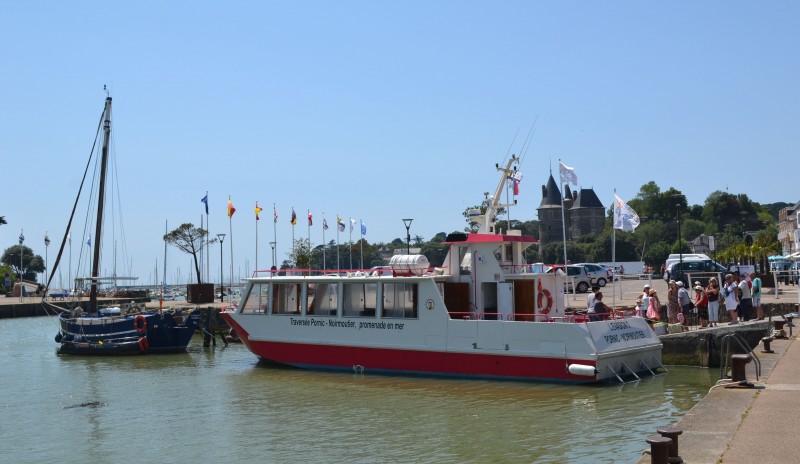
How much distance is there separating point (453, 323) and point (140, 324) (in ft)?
48.8

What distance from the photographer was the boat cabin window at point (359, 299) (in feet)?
79.8

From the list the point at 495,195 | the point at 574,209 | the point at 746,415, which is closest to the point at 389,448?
the point at 746,415

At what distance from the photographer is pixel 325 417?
18.4 metres

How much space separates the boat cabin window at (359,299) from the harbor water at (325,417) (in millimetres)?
1780

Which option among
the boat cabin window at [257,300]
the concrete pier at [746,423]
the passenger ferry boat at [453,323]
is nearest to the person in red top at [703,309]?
the passenger ferry boat at [453,323]

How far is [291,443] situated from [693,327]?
15523 mm

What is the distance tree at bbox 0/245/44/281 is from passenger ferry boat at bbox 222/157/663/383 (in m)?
103

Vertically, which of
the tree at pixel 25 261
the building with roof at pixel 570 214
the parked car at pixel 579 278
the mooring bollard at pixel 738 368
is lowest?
the mooring bollard at pixel 738 368

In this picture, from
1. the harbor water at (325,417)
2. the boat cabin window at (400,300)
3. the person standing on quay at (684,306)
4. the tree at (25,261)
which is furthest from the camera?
the tree at (25,261)

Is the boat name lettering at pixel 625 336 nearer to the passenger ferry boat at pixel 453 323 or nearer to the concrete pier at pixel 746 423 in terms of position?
the passenger ferry boat at pixel 453 323

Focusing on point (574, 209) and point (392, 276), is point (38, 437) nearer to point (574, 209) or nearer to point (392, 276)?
point (392, 276)

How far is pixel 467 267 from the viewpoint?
79.4ft

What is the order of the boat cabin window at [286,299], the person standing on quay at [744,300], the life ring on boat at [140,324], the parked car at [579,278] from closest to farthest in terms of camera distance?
the boat cabin window at [286,299] < the person standing on quay at [744,300] < the life ring on boat at [140,324] < the parked car at [579,278]

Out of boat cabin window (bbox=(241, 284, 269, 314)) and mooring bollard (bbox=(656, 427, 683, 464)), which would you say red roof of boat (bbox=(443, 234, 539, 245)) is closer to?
boat cabin window (bbox=(241, 284, 269, 314))
